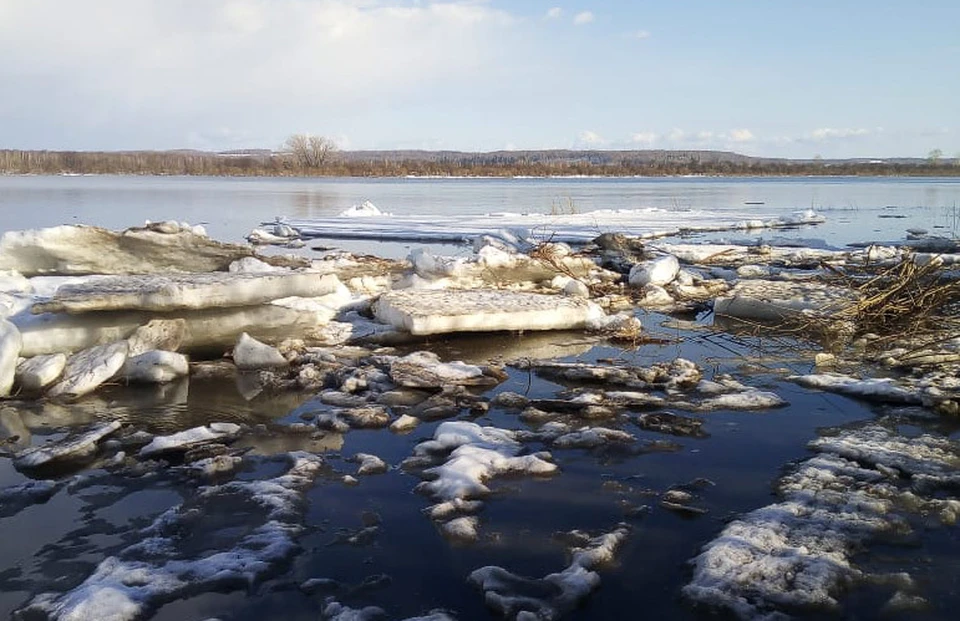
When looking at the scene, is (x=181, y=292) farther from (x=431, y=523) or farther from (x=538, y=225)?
(x=538, y=225)

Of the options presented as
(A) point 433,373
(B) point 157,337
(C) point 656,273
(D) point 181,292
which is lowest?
(A) point 433,373

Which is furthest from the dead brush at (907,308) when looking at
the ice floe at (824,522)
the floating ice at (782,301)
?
the ice floe at (824,522)

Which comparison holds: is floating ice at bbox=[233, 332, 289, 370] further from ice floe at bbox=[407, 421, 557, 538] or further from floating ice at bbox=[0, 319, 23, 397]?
ice floe at bbox=[407, 421, 557, 538]

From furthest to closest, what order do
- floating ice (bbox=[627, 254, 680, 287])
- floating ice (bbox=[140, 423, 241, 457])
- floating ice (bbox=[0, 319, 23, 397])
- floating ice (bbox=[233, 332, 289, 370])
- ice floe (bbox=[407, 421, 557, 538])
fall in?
floating ice (bbox=[627, 254, 680, 287])
floating ice (bbox=[233, 332, 289, 370])
floating ice (bbox=[0, 319, 23, 397])
floating ice (bbox=[140, 423, 241, 457])
ice floe (bbox=[407, 421, 557, 538])

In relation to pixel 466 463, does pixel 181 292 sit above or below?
above

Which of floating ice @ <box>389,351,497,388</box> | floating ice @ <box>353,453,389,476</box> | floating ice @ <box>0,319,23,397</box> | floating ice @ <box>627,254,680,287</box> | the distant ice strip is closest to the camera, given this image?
floating ice @ <box>353,453,389,476</box>

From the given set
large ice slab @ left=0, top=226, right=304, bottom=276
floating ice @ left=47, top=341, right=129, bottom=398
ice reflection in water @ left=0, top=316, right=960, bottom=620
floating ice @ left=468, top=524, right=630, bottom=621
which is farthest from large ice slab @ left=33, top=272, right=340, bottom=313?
floating ice @ left=468, top=524, right=630, bottom=621

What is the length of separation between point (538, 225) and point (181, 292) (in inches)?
459

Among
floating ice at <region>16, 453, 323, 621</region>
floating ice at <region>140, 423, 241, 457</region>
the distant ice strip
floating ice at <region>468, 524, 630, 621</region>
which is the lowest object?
floating ice at <region>16, 453, 323, 621</region>

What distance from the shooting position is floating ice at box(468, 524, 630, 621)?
2.38 metres

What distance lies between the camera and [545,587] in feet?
8.23

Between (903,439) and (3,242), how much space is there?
27.5 feet

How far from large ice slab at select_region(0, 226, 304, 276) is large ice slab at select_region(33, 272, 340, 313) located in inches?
75.5

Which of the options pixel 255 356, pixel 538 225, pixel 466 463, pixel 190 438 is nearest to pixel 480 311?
pixel 255 356
